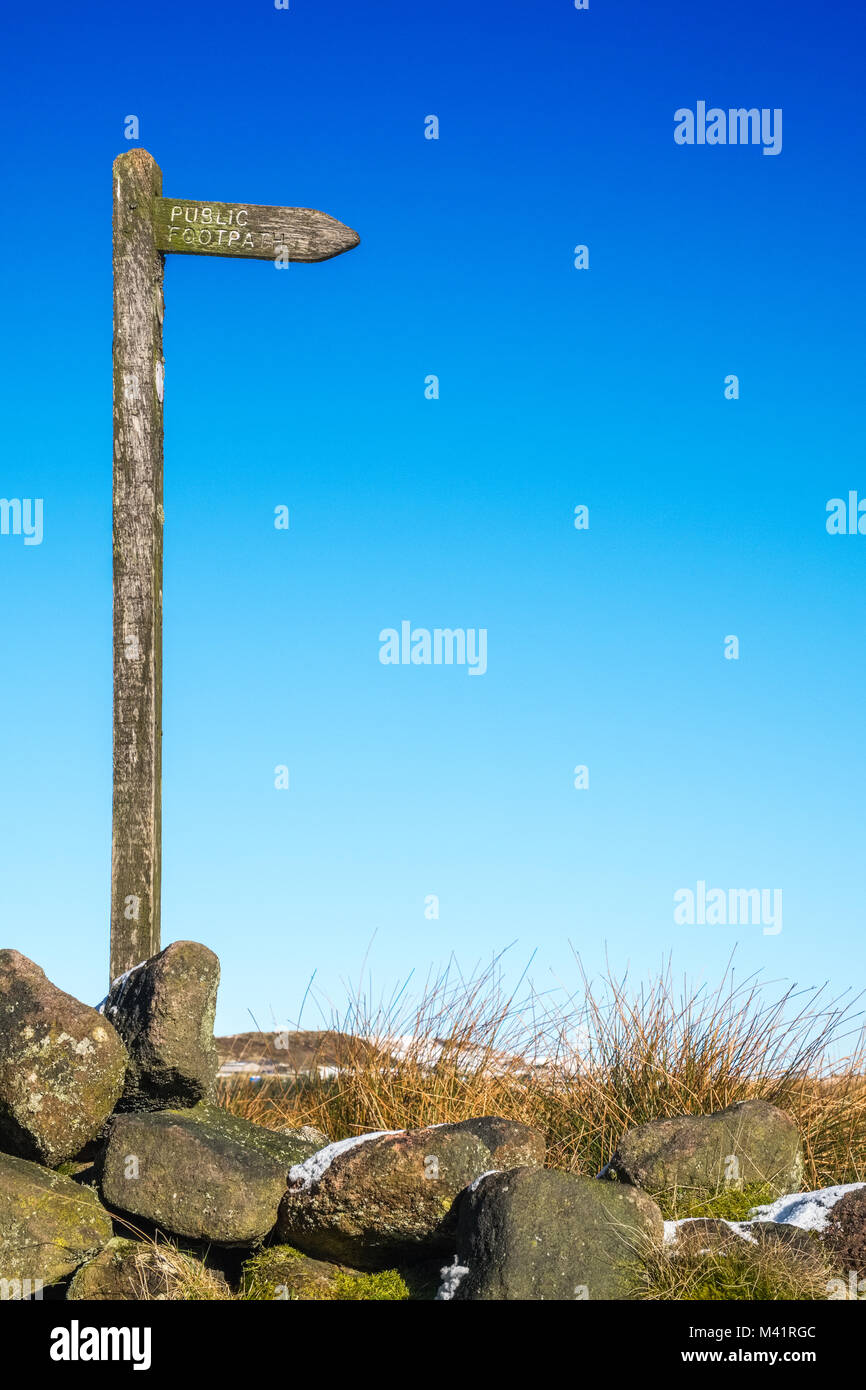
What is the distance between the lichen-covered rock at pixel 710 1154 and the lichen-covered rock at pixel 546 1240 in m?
0.70

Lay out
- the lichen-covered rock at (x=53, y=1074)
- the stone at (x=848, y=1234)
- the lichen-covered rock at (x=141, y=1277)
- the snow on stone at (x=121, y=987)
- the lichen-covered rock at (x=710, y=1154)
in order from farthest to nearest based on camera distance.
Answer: the snow on stone at (x=121, y=987) < the lichen-covered rock at (x=710, y=1154) < the lichen-covered rock at (x=53, y=1074) < the lichen-covered rock at (x=141, y=1277) < the stone at (x=848, y=1234)

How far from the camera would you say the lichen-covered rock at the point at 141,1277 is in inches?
225

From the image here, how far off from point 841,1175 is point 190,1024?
410cm

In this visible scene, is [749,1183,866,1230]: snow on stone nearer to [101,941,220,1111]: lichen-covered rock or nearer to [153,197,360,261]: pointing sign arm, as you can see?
[101,941,220,1111]: lichen-covered rock

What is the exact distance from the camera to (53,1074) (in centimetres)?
603

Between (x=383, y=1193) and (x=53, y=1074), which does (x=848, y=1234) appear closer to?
(x=383, y=1193)

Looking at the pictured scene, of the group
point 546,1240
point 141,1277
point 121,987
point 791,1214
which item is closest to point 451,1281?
point 546,1240

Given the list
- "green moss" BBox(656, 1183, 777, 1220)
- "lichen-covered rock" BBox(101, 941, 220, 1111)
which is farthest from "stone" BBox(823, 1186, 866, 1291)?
"lichen-covered rock" BBox(101, 941, 220, 1111)

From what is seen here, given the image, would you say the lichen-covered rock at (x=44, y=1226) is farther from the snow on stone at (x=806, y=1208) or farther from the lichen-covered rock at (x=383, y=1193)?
the snow on stone at (x=806, y=1208)

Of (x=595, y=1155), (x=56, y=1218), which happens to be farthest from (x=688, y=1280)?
(x=56, y=1218)

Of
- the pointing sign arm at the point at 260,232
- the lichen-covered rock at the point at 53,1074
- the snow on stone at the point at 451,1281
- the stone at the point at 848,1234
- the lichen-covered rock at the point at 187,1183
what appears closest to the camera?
the snow on stone at the point at 451,1281

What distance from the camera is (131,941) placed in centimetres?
747

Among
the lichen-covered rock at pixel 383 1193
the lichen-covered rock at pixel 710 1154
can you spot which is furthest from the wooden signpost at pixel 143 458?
the lichen-covered rock at pixel 710 1154
